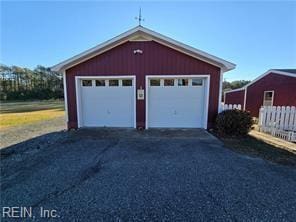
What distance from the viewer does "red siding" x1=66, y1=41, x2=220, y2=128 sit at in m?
7.21

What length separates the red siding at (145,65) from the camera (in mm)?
7215

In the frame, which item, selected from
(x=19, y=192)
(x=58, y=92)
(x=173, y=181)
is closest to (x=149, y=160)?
(x=173, y=181)

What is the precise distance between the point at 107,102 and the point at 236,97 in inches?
540

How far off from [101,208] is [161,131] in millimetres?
5008

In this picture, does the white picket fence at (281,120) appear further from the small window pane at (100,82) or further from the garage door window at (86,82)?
the garage door window at (86,82)

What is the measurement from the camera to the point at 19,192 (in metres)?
2.87

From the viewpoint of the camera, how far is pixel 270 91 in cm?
1234

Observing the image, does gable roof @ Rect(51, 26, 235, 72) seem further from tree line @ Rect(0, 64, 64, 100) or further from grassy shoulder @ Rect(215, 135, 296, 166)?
tree line @ Rect(0, 64, 64, 100)

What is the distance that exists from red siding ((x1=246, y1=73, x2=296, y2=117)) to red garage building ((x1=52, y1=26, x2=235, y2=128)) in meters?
7.14

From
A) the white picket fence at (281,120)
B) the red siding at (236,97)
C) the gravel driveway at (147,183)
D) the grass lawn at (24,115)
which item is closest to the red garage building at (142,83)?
the gravel driveway at (147,183)

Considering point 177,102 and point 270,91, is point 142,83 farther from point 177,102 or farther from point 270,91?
point 270,91

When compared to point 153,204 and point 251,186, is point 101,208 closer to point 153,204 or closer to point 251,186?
point 153,204

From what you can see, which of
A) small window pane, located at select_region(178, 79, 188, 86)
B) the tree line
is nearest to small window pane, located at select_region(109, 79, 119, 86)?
small window pane, located at select_region(178, 79, 188, 86)

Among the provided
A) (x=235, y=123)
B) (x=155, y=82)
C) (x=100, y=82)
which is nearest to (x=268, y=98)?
(x=235, y=123)
